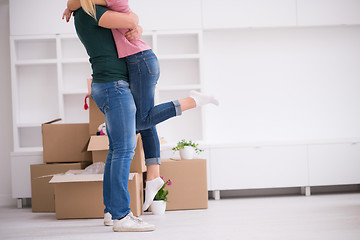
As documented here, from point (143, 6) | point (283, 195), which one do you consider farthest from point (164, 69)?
point (283, 195)

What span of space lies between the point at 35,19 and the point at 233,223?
264 centimetres

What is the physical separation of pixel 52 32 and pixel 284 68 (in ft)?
7.24

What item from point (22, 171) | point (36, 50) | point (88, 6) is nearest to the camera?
point (88, 6)

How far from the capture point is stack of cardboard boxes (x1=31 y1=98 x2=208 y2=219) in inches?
114

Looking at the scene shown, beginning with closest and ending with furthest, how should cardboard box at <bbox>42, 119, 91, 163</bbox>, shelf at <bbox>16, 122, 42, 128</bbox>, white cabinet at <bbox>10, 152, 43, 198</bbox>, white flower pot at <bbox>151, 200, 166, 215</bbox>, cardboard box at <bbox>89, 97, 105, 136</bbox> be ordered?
white flower pot at <bbox>151, 200, 166, 215</bbox>
cardboard box at <bbox>89, 97, 105, 136</bbox>
cardboard box at <bbox>42, 119, 91, 163</bbox>
white cabinet at <bbox>10, 152, 43, 198</bbox>
shelf at <bbox>16, 122, 42, 128</bbox>

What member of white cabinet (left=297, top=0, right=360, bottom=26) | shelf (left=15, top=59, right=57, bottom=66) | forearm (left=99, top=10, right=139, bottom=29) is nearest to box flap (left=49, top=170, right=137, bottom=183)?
forearm (left=99, top=10, right=139, bottom=29)

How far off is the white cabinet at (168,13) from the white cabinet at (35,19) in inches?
25.6

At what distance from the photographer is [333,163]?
12.7 feet

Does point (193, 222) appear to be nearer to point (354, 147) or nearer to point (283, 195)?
point (283, 195)

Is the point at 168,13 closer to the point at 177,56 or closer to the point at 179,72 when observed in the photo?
the point at 177,56

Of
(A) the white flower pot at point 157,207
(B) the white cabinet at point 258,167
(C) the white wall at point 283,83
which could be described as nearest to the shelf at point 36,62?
(C) the white wall at point 283,83

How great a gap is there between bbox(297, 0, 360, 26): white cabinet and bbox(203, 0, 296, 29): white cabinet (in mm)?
103

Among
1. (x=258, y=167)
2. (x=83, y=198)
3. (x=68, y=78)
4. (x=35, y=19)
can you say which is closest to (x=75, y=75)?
(x=68, y=78)

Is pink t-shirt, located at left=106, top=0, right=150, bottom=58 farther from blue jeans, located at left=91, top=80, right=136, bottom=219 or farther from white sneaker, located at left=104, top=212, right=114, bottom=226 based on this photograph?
white sneaker, located at left=104, top=212, right=114, bottom=226
